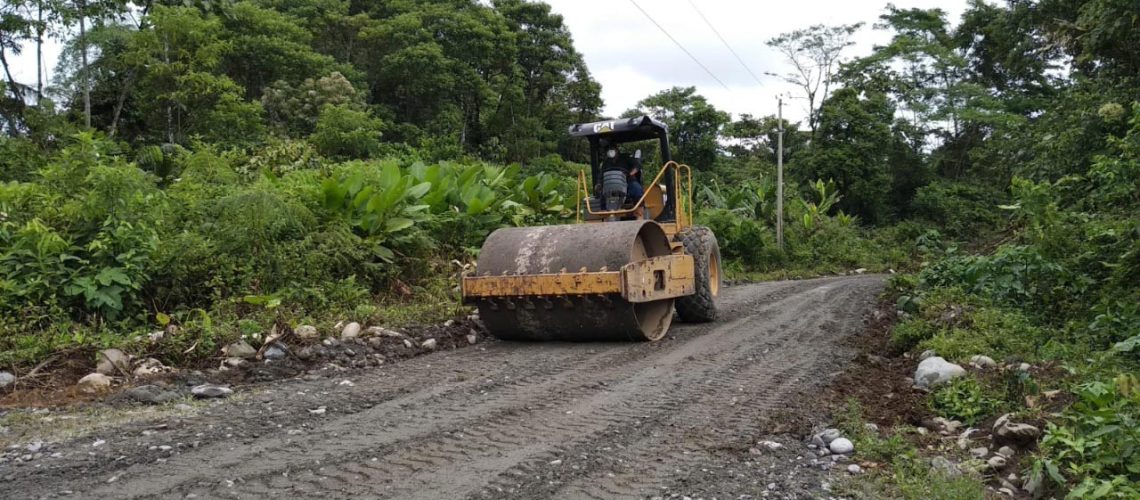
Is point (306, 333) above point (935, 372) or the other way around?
above

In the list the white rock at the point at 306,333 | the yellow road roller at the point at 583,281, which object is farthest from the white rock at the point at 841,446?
the white rock at the point at 306,333

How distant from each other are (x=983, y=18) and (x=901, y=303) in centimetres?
2790

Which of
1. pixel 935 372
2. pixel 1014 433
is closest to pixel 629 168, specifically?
pixel 935 372

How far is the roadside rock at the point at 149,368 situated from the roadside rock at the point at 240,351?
499mm

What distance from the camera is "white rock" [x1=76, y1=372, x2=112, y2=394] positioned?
6.09m

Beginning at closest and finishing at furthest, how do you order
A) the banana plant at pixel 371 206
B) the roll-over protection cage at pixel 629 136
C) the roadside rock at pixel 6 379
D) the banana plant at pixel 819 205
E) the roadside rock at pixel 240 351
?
the roadside rock at pixel 6 379, the roadside rock at pixel 240 351, the roll-over protection cage at pixel 629 136, the banana plant at pixel 371 206, the banana plant at pixel 819 205

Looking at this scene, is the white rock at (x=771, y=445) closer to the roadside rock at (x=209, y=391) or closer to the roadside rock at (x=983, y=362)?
the roadside rock at (x=983, y=362)

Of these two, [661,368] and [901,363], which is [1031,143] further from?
[661,368]

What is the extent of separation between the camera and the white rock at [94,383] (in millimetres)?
6090

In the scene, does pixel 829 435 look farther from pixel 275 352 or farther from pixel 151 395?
pixel 275 352

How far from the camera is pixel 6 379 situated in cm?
629

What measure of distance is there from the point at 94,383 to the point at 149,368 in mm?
482

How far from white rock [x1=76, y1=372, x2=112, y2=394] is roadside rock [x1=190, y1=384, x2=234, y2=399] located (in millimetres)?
683

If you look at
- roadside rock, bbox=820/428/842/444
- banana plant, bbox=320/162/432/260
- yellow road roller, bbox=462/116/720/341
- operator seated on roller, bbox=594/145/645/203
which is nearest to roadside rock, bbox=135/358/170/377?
yellow road roller, bbox=462/116/720/341
